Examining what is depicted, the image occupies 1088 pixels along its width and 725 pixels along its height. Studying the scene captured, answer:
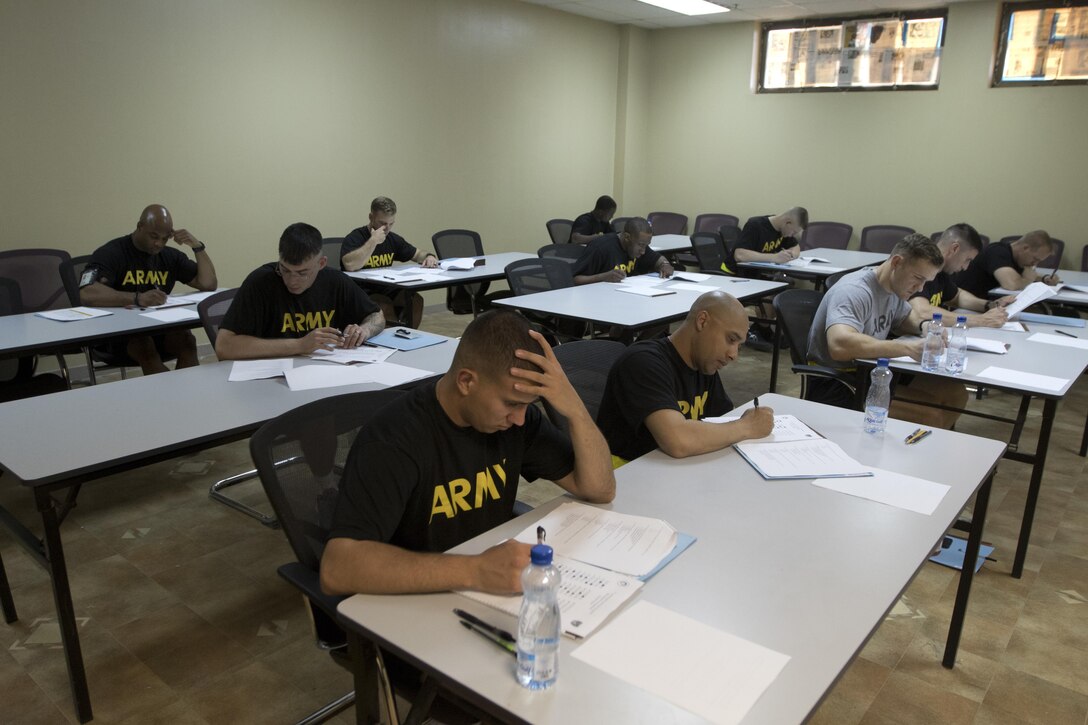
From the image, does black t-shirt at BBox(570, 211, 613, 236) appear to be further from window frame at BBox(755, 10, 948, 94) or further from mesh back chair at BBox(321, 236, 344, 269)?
window frame at BBox(755, 10, 948, 94)

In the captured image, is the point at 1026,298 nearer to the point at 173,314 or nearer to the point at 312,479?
the point at 312,479

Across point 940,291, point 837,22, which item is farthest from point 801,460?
point 837,22

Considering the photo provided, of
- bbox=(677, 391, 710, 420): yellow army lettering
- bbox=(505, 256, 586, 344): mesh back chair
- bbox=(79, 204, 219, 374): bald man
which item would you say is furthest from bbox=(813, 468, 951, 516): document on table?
bbox=(79, 204, 219, 374): bald man

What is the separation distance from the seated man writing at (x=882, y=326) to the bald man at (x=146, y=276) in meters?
3.09

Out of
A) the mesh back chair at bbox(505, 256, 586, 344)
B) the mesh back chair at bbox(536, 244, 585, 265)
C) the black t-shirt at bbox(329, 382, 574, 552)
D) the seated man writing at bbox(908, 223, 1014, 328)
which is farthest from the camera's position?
the mesh back chair at bbox(536, 244, 585, 265)

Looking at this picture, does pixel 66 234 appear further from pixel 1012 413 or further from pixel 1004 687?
pixel 1012 413

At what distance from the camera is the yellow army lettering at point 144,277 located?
4.10m

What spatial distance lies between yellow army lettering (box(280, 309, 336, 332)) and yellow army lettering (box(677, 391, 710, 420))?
1636 mm

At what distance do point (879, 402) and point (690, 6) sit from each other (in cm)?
638

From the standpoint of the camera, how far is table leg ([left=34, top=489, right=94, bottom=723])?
1.87 metres

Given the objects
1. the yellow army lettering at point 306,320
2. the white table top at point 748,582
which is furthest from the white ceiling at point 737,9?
the white table top at point 748,582

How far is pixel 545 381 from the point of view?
1529 millimetres

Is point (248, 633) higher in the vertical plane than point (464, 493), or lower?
lower

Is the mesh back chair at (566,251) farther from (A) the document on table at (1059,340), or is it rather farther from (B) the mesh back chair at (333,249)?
(A) the document on table at (1059,340)
